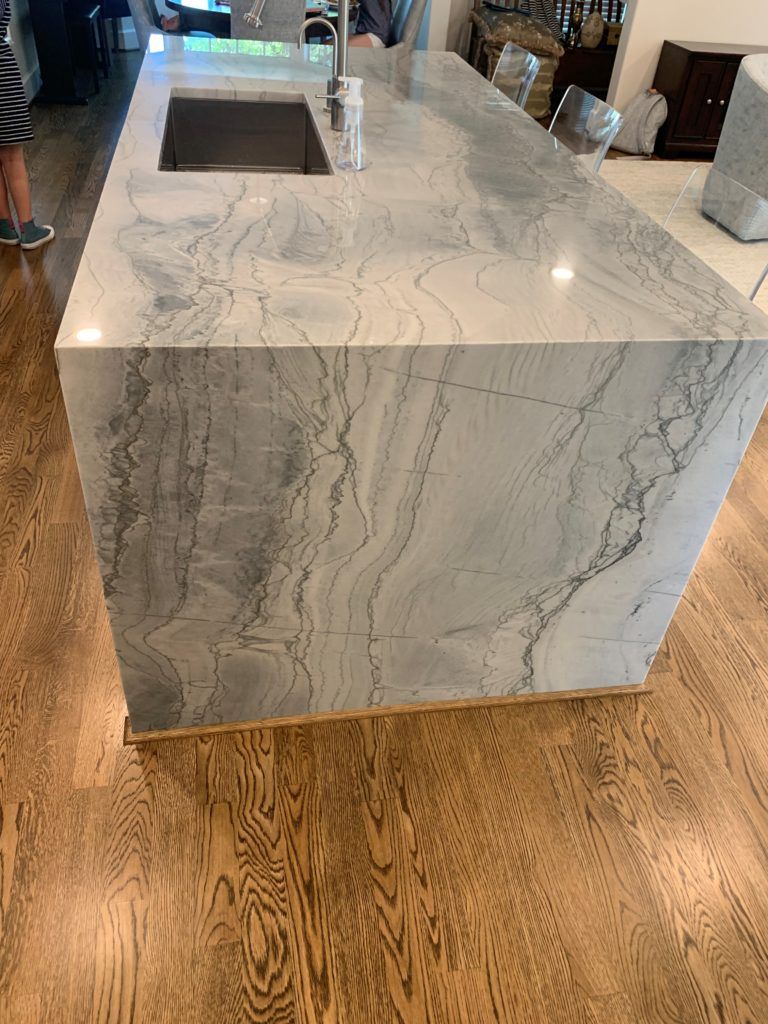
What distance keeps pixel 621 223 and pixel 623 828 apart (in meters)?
1.18

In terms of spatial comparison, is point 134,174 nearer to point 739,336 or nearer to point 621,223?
point 621,223

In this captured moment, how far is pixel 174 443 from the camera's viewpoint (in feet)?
4.10

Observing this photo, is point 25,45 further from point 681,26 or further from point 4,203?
point 681,26

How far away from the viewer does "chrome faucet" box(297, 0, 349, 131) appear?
1840 mm

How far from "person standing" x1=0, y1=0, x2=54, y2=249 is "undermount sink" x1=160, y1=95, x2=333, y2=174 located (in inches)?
44.2

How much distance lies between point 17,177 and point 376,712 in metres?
2.73

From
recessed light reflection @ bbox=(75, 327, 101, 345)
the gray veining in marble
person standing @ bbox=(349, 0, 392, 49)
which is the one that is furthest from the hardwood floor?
person standing @ bbox=(349, 0, 392, 49)

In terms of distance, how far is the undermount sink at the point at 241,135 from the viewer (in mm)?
2217

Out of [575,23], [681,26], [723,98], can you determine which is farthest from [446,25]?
[723,98]

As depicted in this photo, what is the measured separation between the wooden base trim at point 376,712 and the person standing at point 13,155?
8.15ft

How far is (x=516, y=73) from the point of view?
298 cm

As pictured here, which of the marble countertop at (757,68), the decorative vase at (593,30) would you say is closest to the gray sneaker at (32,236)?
the marble countertop at (757,68)

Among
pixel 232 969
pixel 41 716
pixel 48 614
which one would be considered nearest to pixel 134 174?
pixel 48 614

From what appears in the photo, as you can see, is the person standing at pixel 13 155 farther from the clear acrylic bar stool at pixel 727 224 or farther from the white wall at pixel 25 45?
the clear acrylic bar stool at pixel 727 224
